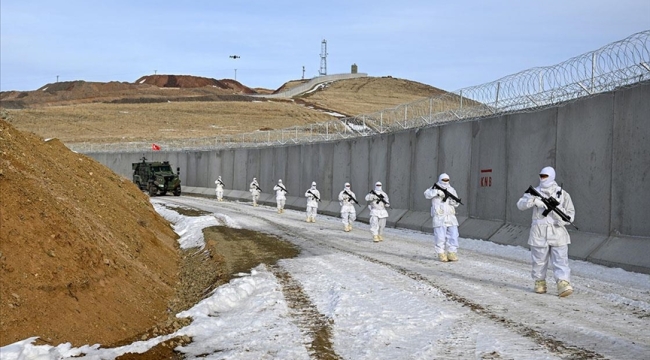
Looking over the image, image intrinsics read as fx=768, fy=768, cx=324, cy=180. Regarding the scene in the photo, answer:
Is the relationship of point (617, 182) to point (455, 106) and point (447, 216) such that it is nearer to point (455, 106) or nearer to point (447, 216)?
point (447, 216)

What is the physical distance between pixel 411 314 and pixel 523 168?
35.1 ft

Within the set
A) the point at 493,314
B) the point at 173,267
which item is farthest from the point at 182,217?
the point at 493,314

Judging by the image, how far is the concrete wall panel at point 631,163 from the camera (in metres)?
13.8

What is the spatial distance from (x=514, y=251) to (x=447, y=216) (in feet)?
8.92

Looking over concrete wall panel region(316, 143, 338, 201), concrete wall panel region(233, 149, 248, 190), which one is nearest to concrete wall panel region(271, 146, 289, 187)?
concrete wall panel region(233, 149, 248, 190)

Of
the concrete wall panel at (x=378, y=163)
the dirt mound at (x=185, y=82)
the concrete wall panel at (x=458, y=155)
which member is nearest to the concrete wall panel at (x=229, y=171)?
the concrete wall panel at (x=378, y=163)

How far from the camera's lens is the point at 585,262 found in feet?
48.0

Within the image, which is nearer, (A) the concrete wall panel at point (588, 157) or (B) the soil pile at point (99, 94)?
(A) the concrete wall panel at point (588, 157)

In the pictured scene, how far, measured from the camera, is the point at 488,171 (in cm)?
2059

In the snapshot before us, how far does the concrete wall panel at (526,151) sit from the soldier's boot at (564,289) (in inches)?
274

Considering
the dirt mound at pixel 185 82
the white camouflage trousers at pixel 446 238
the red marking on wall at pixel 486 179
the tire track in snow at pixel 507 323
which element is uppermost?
the dirt mound at pixel 185 82

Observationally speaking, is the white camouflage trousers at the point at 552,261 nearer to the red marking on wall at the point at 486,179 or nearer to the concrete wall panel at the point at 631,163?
the concrete wall panel at the point at 631,163

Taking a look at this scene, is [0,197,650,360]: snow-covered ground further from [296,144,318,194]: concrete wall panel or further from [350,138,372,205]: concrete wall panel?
[296,144,318,194]: concrete wall panel

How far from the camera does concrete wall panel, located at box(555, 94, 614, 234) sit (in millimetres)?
15078
